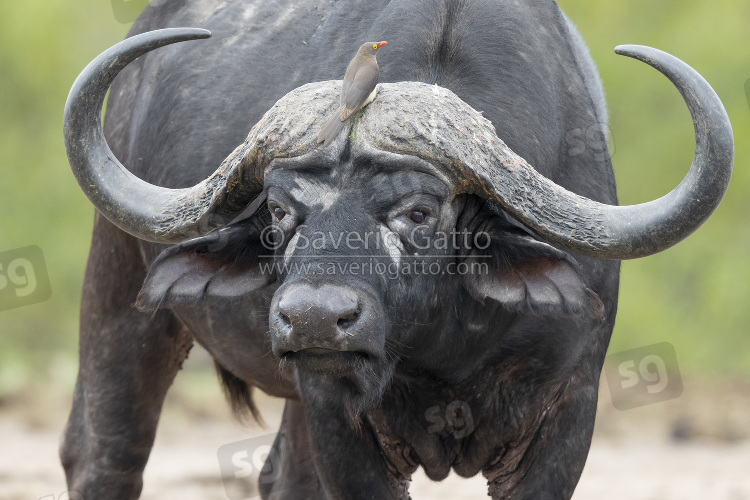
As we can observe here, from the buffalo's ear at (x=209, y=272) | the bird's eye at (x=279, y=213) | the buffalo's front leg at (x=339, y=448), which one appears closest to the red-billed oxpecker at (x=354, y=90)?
the bird's eye at (x=279, y=213)

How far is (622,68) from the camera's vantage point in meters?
9.97

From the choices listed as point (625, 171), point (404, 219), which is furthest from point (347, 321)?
point (625, 171)

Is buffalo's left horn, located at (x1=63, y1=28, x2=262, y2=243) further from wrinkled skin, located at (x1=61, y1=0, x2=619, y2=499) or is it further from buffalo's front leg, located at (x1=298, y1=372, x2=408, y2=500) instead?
buffalo's front leg, located at (x1=298, y1=372, x2=408, y2=500)

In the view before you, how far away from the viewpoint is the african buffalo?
347cm

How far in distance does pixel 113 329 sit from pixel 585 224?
9.45 ft

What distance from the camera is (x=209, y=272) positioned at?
408cm

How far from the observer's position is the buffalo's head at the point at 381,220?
3348mm

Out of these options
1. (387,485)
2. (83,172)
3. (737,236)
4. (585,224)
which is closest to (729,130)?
Result: (585,224)

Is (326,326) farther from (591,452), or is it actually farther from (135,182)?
(591,452)

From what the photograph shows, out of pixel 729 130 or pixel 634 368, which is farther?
pixel 634 368

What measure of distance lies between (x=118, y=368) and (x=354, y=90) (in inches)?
106

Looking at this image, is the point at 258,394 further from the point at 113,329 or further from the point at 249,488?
the point at 113,329

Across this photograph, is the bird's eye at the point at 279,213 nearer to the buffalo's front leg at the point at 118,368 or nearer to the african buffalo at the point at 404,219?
the african buffalo at the point at 404,219

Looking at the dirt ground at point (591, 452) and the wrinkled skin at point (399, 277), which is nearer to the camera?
the wrinkled skin at point (399, 277)
